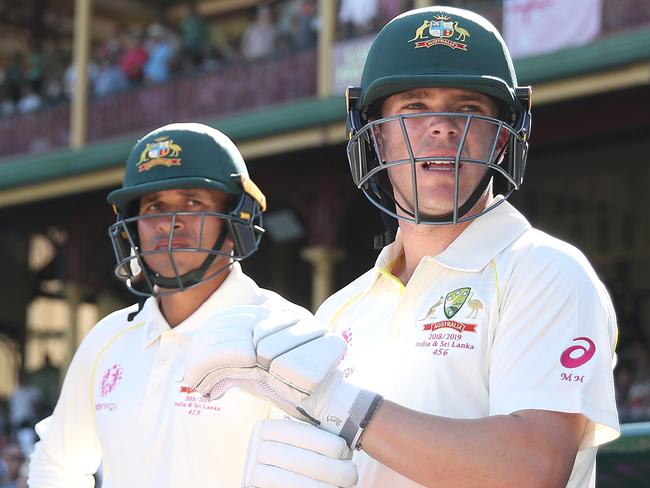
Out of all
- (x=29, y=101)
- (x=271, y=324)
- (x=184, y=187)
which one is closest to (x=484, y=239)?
(x=271, y=324)

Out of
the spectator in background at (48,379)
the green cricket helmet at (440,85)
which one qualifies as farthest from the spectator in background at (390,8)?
the green cricket helmet at (440,85)

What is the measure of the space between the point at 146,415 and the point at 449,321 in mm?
1560

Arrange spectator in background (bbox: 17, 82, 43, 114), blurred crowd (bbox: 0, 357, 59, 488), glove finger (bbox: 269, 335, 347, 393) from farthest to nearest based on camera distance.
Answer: spectator in background (bbox: 17, 82, 43, 114), blurred crowd (bbox: 0, 357, 59, 488), glove finger (bbox: 269, 335, 347, 393)

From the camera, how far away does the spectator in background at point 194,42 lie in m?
16.9

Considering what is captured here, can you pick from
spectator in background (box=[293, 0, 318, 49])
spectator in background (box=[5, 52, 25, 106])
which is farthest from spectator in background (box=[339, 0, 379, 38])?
spectator in background (box=[5, 52, 25, 106])

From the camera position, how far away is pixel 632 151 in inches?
571

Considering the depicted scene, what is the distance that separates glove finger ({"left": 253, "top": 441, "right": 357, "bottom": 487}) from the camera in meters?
2.54

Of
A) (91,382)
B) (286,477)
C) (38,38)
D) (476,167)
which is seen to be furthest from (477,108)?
(38,38)

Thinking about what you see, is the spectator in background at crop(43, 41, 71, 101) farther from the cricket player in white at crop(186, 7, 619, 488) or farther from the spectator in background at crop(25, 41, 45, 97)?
the cricket player in white at crop(186, 7, 619, 488)

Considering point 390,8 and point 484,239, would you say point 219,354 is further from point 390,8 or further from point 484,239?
point 390,8

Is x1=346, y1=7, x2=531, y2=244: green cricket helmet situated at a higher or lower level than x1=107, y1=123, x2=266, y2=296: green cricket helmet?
higher

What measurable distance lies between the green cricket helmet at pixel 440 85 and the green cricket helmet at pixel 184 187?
1332mm

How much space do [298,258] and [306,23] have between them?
13.6 feet

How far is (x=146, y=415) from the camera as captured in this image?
4129 mm
